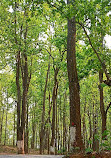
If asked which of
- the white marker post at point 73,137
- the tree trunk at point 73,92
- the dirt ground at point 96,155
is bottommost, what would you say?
the dirt ground at point 96,155

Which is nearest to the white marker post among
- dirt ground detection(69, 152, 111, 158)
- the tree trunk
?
the tree trunk

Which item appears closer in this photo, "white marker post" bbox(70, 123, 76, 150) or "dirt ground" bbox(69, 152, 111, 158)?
"dirt ground" bbox(69, 152, 111, 158)

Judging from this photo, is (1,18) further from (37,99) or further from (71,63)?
(37,99)

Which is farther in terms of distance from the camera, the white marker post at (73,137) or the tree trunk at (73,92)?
the tree trunk at (73,92)

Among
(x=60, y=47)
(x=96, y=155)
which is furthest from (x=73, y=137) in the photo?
(x=60, y=47)

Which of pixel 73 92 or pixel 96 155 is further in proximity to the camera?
pixel 73 92

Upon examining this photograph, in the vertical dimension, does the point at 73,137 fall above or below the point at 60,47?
below

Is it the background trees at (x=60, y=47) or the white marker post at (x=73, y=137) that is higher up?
the background trees at (x=60, y=47)

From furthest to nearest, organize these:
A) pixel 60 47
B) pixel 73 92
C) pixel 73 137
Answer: pixel 60 47
pixel 73 92
pixel 73 137

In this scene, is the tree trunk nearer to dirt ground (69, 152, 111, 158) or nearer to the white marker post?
the white marker post

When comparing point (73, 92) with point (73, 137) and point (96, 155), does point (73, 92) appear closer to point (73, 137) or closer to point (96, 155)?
point (73, 137)

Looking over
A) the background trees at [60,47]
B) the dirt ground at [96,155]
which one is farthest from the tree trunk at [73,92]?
the dirt ground at [96,155]

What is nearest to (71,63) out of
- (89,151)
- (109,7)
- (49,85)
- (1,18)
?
(109,7)

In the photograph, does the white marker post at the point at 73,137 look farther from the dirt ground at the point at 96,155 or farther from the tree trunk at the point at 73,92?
the dirt ground at the point at 96,155
